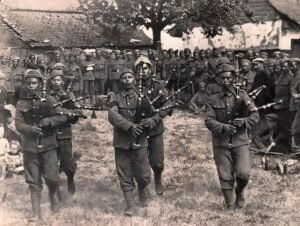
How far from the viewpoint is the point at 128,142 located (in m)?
7.82

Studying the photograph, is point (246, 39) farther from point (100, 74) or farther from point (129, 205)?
point (129, 205)

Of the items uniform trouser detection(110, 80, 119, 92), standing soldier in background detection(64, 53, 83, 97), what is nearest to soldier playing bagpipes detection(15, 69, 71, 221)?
standing soldier in background detection(64, 53, 83, 97)

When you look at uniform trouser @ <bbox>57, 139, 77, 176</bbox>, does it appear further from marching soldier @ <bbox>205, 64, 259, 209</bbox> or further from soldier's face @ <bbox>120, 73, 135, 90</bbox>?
marching soldier @ <bbox>205, 64, 259, 209</bbox>

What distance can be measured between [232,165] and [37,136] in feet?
8.93

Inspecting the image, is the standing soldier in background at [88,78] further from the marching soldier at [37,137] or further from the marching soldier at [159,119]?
the marching soldier at [37,137]

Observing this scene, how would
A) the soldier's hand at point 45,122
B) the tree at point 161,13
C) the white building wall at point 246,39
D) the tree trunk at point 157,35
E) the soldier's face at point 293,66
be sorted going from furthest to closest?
the white building wall at point 246,39 < the tree trunk at point 157,35 < the tree at point 161,13 < the soldier's face at point 293,66 < the soldier's hand at point 45,122

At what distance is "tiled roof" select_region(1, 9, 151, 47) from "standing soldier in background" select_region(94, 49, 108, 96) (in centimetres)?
508

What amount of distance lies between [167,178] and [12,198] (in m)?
2.74

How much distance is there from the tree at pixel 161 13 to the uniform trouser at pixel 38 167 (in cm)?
1316

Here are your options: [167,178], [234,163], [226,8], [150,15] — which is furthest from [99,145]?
[226,8]

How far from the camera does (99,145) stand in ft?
44.7

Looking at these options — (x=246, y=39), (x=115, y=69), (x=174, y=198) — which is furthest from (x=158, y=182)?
(x=246, y=39)

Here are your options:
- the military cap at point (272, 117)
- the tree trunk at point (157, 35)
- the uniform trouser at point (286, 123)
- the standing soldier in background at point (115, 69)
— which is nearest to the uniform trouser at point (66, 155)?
the military cap at point (272, 117)

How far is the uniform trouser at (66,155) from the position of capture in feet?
28.4
